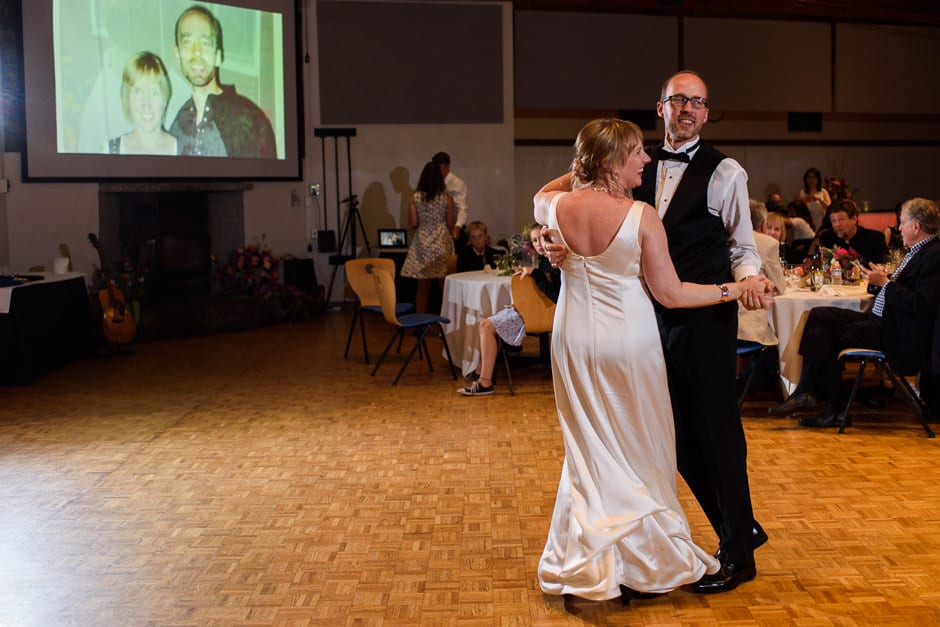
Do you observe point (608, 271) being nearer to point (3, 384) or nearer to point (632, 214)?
point (632, 214)

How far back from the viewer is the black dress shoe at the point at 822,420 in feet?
18.2

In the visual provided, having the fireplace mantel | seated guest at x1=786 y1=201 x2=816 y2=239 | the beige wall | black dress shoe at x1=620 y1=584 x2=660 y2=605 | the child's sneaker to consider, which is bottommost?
black dress shoe at x1=620 y1=584 x2=660 y2=605

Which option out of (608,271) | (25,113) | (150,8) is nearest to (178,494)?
(608,271)

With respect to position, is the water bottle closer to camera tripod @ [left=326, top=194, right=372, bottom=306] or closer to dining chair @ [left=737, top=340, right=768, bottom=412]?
dining chair @ [left=737, top=340, right=768, bottom=412]

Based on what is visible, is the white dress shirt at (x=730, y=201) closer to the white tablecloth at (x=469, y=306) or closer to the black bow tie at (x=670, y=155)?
the black bow tie at (x=670, y=155)

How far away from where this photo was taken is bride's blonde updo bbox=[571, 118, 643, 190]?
293cm

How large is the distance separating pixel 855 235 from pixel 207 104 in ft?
21.9

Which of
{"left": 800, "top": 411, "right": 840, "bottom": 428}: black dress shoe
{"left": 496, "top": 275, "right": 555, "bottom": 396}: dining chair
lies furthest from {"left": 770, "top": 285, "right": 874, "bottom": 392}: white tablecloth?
{"left": 496, "top": 275, "right": 555, "bottom": 396}: dining chair

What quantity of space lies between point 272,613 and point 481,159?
955 centimetres

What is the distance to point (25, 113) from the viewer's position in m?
9.05

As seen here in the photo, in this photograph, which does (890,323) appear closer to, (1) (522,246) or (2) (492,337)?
(2) (492,337)

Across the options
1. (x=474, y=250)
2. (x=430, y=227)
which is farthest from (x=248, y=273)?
(x=474, y=250)

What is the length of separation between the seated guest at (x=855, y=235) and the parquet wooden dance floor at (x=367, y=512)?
1385 millimetres

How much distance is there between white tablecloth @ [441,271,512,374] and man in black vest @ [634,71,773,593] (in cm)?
347
